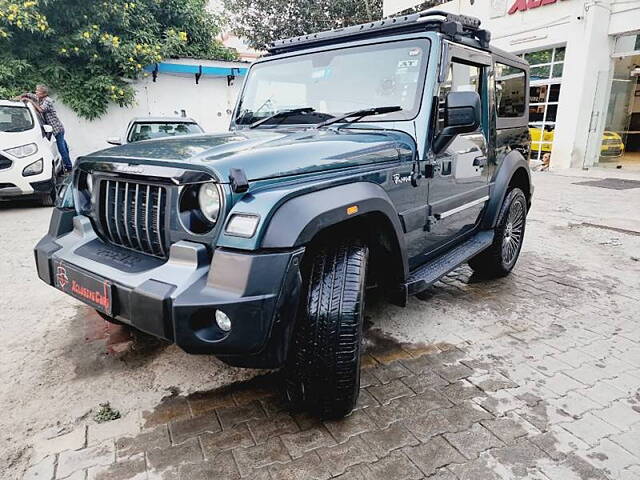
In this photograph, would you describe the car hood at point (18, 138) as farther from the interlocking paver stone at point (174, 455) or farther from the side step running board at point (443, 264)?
the side step running board at point (443, 264)

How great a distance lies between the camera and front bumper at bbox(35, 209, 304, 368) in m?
1.71

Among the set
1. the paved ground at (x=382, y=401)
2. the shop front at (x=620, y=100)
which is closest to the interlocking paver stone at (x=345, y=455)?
the paved ground at (x=382, y=401)

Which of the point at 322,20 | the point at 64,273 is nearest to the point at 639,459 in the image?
the point at 64,273

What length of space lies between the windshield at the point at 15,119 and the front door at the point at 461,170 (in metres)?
7.22

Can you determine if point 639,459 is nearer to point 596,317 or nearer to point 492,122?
point 596,317

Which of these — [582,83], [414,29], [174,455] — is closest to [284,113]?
[414,29]

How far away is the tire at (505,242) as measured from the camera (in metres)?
3.99

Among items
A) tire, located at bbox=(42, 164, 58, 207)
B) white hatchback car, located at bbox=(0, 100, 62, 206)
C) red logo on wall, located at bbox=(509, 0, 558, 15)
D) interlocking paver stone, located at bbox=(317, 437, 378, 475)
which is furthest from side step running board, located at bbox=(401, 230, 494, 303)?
red logo on wall, located at bbox=(509, 0, 558, 15)

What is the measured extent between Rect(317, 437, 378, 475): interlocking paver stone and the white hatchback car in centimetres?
704

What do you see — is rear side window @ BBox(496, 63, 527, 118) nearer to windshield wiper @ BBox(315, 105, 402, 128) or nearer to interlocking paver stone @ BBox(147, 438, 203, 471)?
windshield wiper @ BBox(315, 105, 402, 128)

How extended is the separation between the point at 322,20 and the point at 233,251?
1995 centimetres

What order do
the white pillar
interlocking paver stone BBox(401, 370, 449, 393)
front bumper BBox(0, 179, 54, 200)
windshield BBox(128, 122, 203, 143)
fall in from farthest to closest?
the white pillar
windshield BBox(128, 122, 203, 143)
front bumper BBox(0, 179, 54, 200)
interlocking paver stone BBox(401, 370, 449, 393)

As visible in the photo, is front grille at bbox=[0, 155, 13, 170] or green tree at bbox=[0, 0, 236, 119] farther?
green tree at bbox=[0, 0, 236, 119]

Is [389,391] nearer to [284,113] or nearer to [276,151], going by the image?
[276,151]
